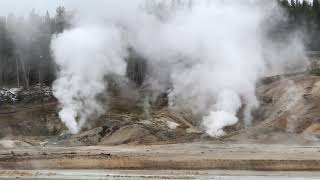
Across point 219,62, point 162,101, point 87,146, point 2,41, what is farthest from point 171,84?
point 2,41

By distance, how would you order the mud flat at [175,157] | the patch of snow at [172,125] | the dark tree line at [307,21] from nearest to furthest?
the mud flat at [175,157] → the patch of snow at [172,125] → the dark tree line at [307,21]

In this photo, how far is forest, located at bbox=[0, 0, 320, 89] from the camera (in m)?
110

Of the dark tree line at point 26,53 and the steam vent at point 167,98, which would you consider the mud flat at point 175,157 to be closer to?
the steam vent at point 167,98

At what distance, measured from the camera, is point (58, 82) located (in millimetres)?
91688

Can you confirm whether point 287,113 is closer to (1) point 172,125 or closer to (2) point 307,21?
(1) point 172,125

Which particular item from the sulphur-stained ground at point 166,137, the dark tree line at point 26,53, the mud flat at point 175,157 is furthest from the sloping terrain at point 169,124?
the dark tree line at point 26,53

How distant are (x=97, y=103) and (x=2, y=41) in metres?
35.8

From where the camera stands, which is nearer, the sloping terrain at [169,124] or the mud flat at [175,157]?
the mud flat at [175,157]

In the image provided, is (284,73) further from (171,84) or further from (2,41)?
(2,41)

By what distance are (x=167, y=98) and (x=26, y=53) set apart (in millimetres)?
36176

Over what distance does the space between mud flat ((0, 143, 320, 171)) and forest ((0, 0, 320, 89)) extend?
4650cm

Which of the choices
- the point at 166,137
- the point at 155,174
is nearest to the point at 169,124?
the point at 166,137

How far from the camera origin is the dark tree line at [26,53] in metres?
111

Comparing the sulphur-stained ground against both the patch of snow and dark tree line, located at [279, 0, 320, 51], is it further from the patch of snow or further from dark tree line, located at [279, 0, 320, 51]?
dark tree line, located at [279, 0, 320, 51]
